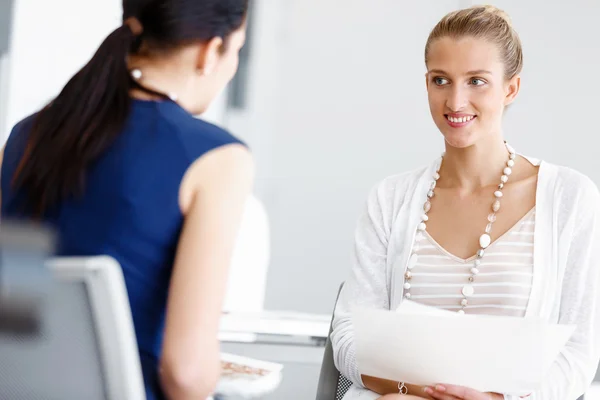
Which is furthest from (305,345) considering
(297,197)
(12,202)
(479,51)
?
(12,202)

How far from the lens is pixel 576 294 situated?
136 centimetres

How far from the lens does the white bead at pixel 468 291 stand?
143 centimetres

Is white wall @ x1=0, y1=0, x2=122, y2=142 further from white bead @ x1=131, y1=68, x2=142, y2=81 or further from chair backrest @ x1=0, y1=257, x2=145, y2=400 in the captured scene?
chair backrest @ x1=0, y1=257, x2=145, y2=400

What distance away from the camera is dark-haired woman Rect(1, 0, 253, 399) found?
2.56ft

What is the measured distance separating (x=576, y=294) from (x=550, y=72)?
224 centimetres

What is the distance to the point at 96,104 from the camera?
84 centimetres

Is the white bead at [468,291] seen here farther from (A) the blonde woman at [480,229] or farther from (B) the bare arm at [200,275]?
(B) the bare arm at [200,275]

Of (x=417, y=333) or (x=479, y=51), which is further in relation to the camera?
(x=479, y=51)

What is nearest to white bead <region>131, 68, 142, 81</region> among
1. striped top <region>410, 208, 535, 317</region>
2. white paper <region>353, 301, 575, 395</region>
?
white paper <region>353, 301, 575, 395</region>

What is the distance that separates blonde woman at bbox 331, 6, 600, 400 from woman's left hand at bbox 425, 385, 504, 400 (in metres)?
0.08

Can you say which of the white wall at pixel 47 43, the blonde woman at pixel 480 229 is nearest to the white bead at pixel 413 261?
the blonde woman at pixel 480 229

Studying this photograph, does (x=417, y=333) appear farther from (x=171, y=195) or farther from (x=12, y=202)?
(x=12, y=202)

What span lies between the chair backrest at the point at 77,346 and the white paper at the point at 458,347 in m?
0.51

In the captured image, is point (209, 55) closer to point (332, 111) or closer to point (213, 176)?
point (213, 176)
